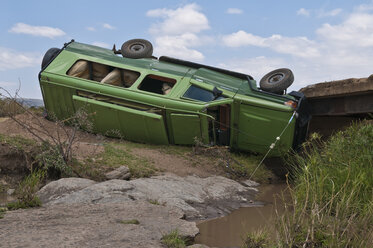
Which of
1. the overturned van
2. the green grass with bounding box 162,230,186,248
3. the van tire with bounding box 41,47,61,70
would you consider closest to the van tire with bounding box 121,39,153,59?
the overturned van

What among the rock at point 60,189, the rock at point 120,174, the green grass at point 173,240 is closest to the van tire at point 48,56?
the rock at point 120,174

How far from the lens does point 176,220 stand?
15.3 feet

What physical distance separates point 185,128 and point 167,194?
3.26 metres

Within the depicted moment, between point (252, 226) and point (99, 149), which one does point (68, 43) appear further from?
point (252, 226)

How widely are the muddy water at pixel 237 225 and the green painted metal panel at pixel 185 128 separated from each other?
2.44 meters

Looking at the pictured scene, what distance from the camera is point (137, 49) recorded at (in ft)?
37.4

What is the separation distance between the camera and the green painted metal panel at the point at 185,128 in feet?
29.2

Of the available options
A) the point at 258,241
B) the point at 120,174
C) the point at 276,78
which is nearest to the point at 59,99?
A: the point at 120,174

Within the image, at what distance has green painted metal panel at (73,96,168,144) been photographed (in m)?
9.22

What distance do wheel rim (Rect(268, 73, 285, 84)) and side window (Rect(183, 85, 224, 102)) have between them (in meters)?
1.55

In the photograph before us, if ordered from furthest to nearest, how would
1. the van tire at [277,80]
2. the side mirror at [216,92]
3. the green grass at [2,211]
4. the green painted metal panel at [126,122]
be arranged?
the van tire at [277,80]
the green painted metal panel at [126,122]
the side mirror at [216,92]
the green grass at [2,211]

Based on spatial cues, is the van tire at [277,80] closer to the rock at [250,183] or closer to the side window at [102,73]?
the rock at [250,183]

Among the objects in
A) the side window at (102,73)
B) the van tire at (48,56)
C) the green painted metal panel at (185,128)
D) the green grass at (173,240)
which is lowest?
the green grass at (173,240)

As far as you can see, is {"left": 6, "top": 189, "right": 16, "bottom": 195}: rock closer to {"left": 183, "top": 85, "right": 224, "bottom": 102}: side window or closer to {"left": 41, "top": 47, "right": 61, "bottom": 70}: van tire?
{"left": 183, "top": 85, "right": 224, "bottom": 102}: side window
